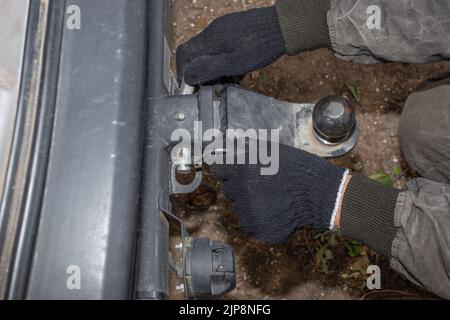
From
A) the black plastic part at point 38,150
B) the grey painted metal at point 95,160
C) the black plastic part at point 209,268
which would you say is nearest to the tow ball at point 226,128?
the black plastic part at point 209,268

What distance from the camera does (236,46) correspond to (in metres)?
1.55

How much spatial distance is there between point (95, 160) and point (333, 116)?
57cm

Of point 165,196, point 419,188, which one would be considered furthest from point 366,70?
point 165,196

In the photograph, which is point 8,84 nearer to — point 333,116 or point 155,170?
point 155,170

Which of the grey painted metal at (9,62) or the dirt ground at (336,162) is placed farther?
the dirt ground at (336,162)

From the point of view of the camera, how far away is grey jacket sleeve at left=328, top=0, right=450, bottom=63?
1468mm

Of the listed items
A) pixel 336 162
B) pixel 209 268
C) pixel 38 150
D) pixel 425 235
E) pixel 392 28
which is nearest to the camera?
pixel 38 150

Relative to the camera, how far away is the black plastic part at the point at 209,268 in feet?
4.06

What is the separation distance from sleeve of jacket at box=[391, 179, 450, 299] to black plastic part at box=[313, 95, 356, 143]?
27 cm

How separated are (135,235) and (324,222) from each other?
564mm

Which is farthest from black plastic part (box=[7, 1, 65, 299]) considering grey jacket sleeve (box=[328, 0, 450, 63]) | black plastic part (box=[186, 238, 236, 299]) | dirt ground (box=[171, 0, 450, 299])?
dirt ground (box=[171, 0, 450, 299])

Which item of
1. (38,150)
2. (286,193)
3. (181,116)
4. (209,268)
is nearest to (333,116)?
(286,193)

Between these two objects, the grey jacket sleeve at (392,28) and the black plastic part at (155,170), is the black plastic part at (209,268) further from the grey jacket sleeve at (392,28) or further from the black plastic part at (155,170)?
the grey jacket sleeve at (392,28)

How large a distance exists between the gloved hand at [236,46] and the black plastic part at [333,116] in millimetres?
327
